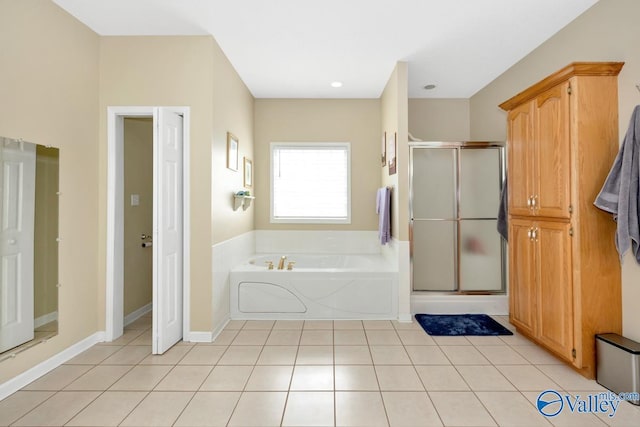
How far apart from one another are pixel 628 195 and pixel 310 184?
10.6 feet

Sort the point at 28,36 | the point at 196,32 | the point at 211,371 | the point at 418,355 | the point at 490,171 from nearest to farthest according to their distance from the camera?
the point at 28,36, the point at 211,371, the point at 418,355, the point at 196,32, the point at 490,171

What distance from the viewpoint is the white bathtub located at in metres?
3.39

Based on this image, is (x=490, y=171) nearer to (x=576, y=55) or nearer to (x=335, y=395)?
(x=576, y=55)

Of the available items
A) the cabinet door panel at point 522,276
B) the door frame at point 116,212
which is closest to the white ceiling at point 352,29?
the door frame at point 116,212

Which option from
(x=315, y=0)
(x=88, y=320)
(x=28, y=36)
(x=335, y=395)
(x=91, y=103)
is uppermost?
(x=315, y=0)

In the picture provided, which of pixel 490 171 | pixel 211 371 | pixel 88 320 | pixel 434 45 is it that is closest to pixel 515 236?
pixel 490 171

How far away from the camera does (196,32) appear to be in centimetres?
280

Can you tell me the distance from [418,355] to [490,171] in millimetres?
2251

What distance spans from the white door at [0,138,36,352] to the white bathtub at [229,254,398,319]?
1.59 m

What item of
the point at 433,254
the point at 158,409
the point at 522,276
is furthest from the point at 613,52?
the point at 158,409

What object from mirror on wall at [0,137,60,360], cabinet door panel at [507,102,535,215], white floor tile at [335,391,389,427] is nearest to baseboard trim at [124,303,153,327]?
mirror on wall at [0,137,60,360]

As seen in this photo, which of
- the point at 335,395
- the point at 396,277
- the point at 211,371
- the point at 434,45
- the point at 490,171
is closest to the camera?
the point at 335,395

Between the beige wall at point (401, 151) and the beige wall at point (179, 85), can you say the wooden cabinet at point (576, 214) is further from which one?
the beige wall at point (179, 85)

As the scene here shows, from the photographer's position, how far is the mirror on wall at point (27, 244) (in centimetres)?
203
